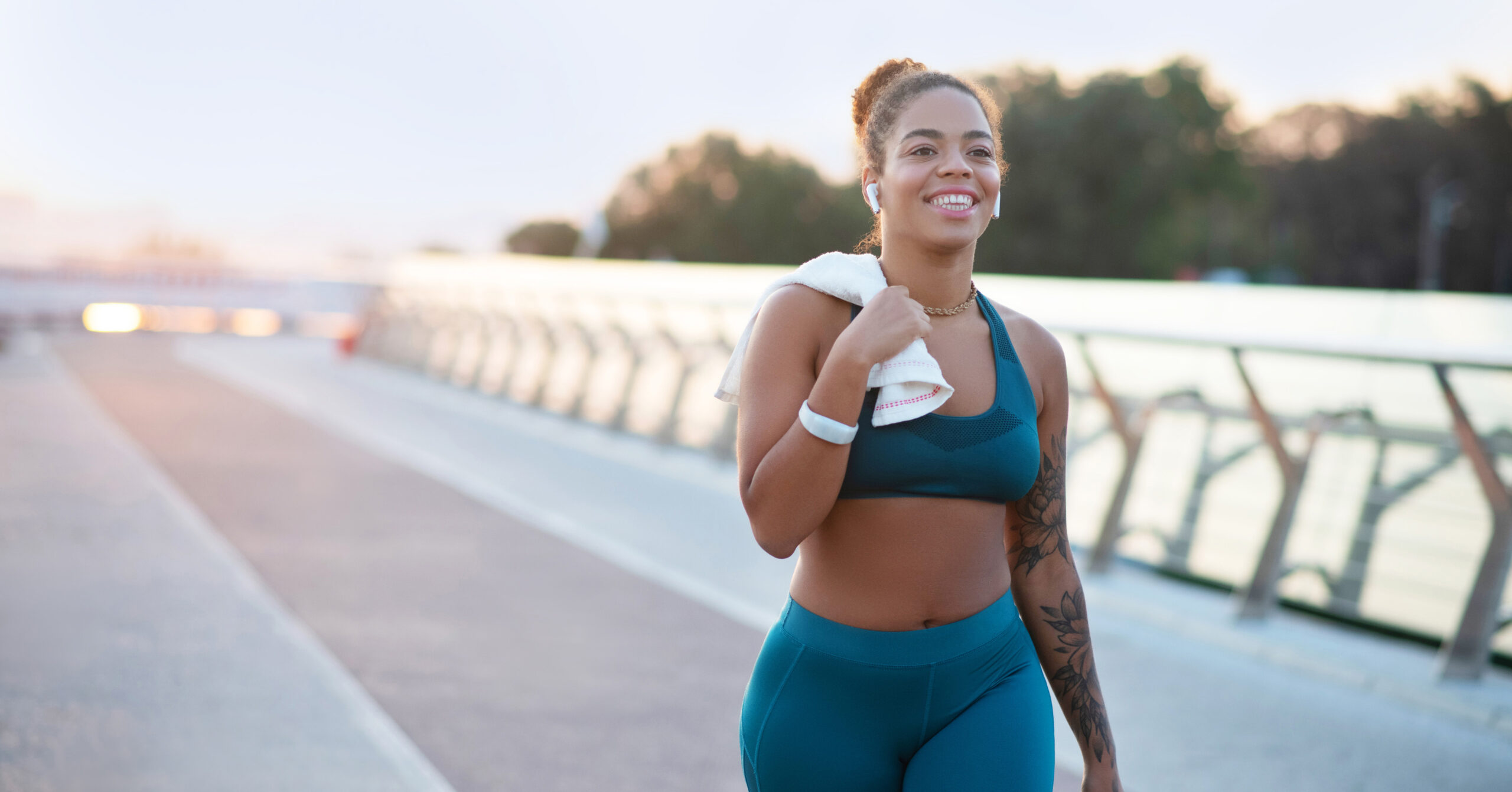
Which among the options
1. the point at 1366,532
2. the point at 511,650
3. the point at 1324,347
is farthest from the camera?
the point at 1366,532

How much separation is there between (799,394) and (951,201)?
1.21ft

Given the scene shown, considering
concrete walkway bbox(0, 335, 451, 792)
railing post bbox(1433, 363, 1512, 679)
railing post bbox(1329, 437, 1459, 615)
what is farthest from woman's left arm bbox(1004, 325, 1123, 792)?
railing post bbox(1329, 437, 1459, 615)

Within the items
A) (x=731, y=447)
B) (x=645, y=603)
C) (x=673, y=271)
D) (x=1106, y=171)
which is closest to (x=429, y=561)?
(x=645, y=603)

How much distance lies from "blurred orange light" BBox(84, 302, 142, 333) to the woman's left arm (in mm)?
29578

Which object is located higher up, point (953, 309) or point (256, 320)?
point (953, 309)

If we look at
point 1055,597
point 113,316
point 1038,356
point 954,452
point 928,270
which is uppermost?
point 928,270

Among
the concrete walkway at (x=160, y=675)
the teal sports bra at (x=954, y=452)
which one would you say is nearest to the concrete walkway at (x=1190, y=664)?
the concrete walkway at (x=160, y=675)

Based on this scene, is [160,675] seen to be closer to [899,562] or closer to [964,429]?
[899,562]

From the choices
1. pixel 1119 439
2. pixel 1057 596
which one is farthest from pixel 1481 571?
pixel 1057 596

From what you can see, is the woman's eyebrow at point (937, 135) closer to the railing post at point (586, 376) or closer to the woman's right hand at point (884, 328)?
the woman's right hand at point (884, 328)

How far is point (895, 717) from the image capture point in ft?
6.20

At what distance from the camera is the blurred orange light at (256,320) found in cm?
3061

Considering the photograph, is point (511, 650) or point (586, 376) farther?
point (586, 376)

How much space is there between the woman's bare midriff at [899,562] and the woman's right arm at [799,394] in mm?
92
